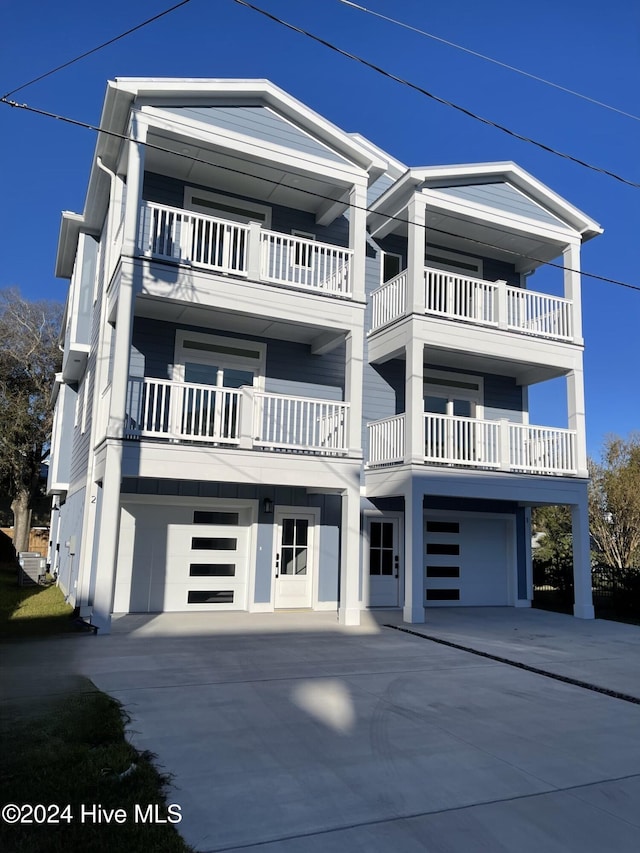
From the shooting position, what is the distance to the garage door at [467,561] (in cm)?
1457

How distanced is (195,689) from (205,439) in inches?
187

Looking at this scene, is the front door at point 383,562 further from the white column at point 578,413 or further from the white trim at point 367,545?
the white column at point 578,413

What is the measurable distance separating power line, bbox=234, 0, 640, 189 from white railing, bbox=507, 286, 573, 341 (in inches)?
172

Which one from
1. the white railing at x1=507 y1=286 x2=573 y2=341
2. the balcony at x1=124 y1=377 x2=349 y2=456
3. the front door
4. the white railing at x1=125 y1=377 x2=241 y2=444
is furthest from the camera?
the white railing at x1=507 y1=286 x2=573 y2=341

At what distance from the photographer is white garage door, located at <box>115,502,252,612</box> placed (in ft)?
39.1

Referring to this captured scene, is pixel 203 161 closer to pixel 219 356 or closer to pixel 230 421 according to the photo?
pixel 219 356

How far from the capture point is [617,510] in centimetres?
2091

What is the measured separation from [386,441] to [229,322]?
397 centimetres

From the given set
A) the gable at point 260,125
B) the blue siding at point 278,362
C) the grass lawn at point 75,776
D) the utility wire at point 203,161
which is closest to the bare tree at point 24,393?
the blue siding at point 278,362

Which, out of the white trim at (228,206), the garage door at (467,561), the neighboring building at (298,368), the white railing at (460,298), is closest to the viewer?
the neighboring building at (298,368)

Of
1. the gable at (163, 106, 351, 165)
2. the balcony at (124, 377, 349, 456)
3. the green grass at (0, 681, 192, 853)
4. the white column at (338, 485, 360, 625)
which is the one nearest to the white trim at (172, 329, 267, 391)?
the balcony at (124, 377, 349, 456)

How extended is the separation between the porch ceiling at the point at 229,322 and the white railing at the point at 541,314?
4282mm

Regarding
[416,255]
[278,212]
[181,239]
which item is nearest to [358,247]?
[416,255]

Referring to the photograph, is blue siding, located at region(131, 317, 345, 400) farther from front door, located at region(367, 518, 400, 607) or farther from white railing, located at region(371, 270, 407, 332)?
front door, located at region(367, 518, 400, 607)
